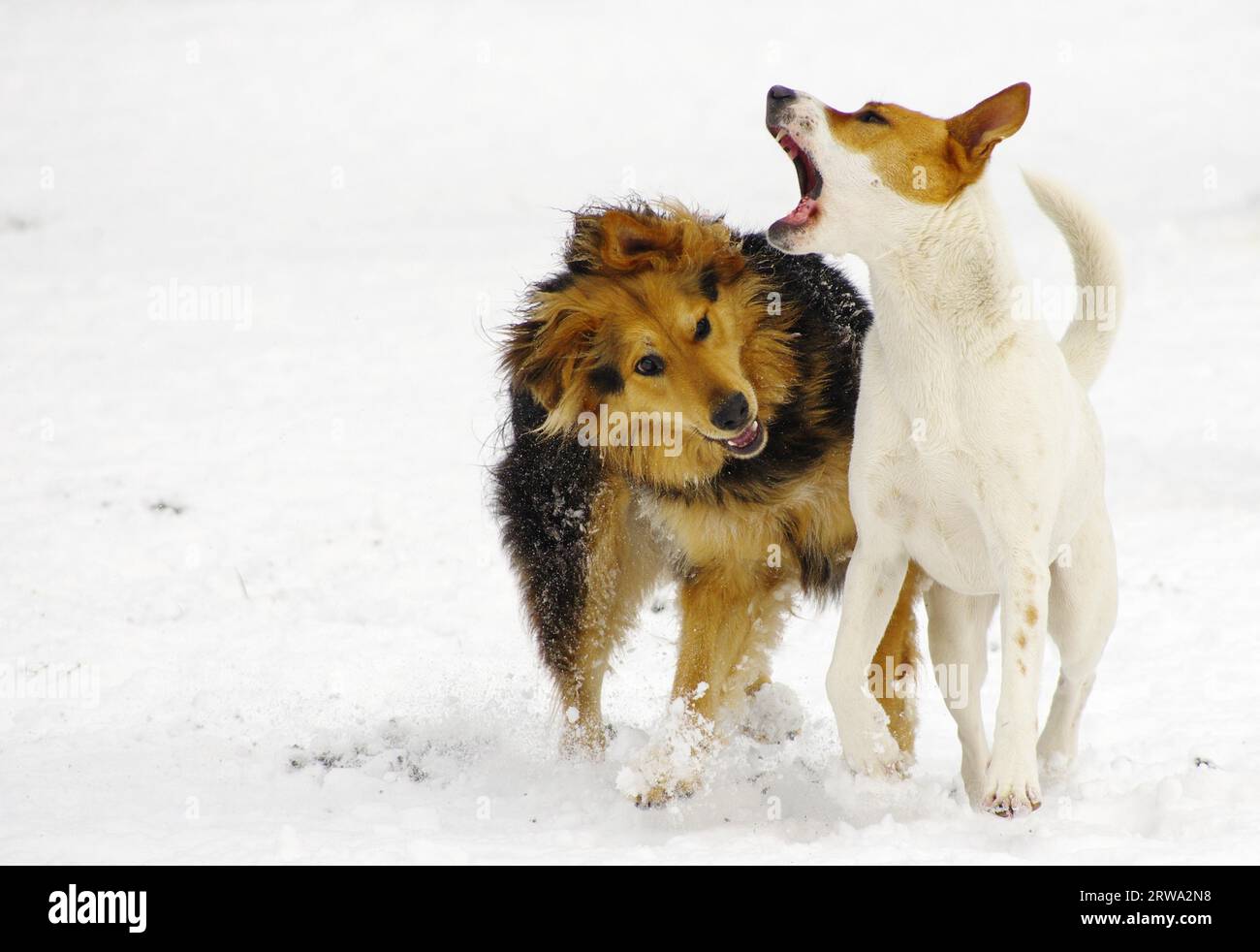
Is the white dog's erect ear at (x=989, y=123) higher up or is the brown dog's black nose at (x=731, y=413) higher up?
the white dog's erect ear at (x=989, y=123)

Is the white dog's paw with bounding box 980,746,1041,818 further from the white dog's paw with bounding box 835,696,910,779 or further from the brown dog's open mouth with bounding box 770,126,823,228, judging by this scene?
the brown dog's open mouth with bounding box 770,126,823,228

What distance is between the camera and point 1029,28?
17.8 meters

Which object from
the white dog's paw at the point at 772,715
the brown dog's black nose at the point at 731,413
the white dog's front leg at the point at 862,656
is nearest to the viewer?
the white dog's front leg at the point at 862,656

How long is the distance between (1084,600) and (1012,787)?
809 mm

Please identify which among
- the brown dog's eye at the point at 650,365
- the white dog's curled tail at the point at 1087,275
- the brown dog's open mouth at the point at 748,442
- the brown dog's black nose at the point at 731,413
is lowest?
the brown dog's open mouth at the point at 748,442

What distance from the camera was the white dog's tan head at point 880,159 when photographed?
379 cm

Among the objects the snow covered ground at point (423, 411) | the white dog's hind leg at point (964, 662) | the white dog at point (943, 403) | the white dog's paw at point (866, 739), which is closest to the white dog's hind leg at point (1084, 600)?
the white dog at point (943, 403)

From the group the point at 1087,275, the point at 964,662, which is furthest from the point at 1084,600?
the point at 1087,275

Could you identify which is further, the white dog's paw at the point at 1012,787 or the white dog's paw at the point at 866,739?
the white dog's paw at the point at 866,739

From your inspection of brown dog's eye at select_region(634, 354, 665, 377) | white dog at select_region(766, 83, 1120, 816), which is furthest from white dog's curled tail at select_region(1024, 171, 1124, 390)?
brown dog's eye at select_region(634, 354, 665, 377)

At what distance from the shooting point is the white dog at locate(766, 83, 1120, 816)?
3803mm

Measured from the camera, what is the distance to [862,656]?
418 centimetres

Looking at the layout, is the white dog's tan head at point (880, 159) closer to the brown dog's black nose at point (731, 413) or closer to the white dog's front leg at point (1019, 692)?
the brown dog's black nose at point (731, 413)

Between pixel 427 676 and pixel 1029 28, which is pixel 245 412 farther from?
pixel 1029 28
